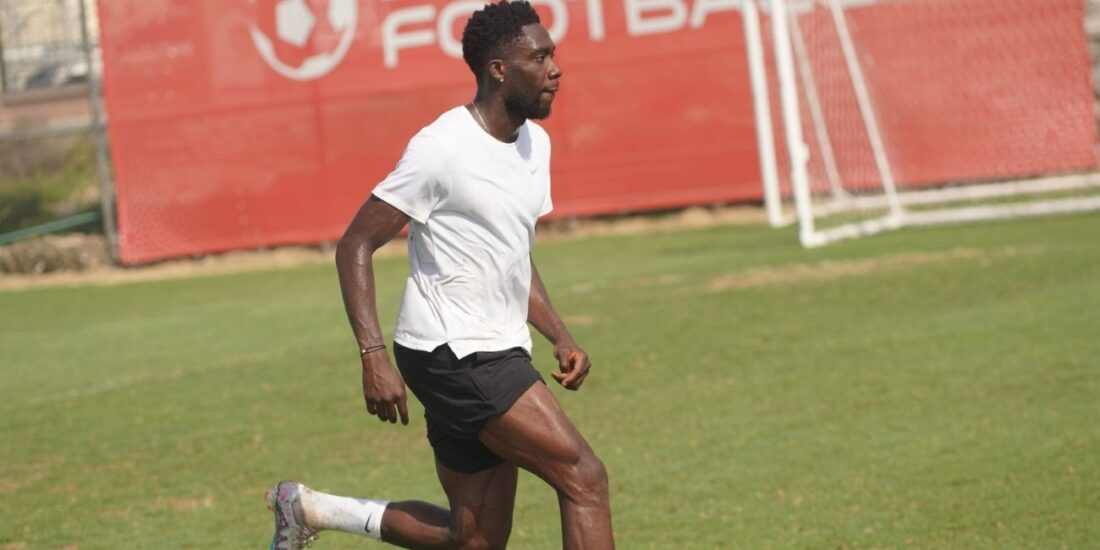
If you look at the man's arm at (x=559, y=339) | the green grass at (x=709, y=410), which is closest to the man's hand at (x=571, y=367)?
the man's arm at (x=559, y=339)

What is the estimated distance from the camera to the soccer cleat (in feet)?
18.8

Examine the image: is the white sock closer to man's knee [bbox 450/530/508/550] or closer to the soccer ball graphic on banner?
man's knee [bbox 450/530/508/550]

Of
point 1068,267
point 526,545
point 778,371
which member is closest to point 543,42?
point 526,545

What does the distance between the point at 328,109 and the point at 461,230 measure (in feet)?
54.6

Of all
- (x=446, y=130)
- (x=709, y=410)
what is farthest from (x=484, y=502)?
(x=709, y=410)

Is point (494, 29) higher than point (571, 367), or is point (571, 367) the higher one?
point (494, 29)

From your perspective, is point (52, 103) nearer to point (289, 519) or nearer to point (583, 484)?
point (289, 519)

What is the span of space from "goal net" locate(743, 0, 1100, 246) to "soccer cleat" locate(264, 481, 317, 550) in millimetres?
13846

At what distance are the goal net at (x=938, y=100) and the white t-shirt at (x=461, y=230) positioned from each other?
14198 mm

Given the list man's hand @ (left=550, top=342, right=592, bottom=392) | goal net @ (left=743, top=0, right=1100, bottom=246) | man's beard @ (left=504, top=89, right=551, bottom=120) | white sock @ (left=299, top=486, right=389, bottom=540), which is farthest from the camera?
goal net @ (left=743, top=0, right=1100, bottom=246)

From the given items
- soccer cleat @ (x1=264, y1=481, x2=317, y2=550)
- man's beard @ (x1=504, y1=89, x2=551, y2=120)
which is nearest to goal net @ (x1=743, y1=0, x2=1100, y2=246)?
soccer cleat @ (x1=264, y1=481, x2=317, y2=550)

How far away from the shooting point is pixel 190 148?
21.4 metres

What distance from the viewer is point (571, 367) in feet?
17.6

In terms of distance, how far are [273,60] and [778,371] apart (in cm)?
1278
